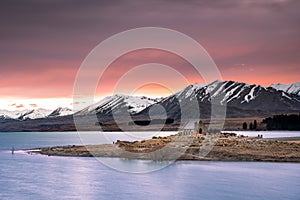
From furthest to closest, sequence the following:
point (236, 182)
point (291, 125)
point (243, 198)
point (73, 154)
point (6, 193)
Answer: point (291, 125) → point (73, 154) → point (236, 182) → point (6, 193) → point (243, 198)

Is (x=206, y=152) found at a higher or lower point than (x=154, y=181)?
higher

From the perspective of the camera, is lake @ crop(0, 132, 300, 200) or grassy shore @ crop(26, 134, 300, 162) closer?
lake @ crop(0, 132, 300, 200)

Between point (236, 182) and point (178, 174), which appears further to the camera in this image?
point (178, 174)

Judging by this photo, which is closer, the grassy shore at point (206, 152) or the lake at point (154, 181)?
the lake at point (154, 181)

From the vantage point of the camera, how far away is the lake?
37656mm

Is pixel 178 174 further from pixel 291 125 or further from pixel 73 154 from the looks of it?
pixel 291 125

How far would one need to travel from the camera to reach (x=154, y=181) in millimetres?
44969

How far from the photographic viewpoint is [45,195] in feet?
123

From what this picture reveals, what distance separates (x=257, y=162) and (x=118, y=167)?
63.2ft

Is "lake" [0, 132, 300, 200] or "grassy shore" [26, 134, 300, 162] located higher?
"grassy shore" [26, 134, 300, 162]

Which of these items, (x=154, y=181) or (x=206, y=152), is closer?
(x=154, y=181)

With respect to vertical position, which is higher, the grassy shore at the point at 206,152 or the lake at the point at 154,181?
the grassy shore at the point at 206,152

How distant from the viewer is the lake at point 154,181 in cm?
3766

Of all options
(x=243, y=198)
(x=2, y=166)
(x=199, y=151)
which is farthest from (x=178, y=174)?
(x=2, y=166)
